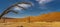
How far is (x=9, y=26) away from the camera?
88.9 inches

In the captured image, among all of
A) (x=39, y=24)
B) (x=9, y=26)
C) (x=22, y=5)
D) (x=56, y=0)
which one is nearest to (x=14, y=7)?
(x=22, y=5)

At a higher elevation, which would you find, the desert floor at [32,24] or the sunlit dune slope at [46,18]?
the sunlit dune slope at [46,18]

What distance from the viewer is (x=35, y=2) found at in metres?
2.24

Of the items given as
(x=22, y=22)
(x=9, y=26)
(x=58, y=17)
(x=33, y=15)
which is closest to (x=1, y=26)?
(x=9, y=26)

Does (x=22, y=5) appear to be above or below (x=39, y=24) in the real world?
above

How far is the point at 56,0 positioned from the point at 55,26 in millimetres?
378

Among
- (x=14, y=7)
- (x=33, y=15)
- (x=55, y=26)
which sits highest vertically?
(x=14, y=7)

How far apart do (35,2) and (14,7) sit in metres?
0.33

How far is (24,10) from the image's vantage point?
7.41ft

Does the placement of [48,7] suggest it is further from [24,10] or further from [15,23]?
[15,23]

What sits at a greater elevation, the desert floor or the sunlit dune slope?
the sunlit dune slope

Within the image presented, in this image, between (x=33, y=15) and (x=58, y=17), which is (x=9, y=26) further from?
(x=58, y=17)

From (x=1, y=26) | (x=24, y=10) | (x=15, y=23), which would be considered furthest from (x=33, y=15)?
(x=1, y=26)

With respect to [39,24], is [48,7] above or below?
above
